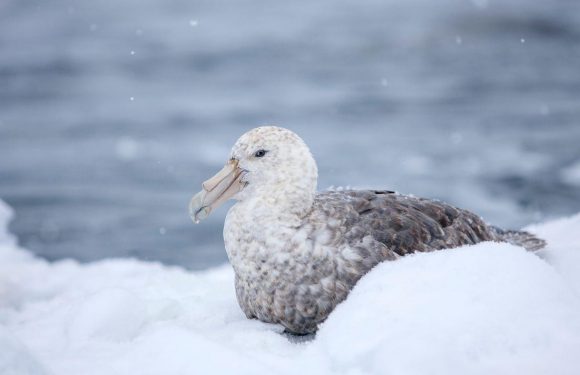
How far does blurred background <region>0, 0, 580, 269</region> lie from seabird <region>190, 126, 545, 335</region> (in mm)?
5075

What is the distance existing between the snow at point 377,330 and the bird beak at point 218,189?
520 millimetres

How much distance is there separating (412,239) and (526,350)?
117cm

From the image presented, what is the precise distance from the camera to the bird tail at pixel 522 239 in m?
4.77

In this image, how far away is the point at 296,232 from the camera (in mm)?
3969

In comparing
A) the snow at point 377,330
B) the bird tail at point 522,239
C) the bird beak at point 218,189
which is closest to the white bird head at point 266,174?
the bird beak at point 218,189

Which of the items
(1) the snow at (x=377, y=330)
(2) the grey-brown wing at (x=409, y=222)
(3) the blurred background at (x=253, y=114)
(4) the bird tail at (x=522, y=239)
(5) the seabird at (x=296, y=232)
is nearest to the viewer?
(1) the snow at (x=377, y=330)

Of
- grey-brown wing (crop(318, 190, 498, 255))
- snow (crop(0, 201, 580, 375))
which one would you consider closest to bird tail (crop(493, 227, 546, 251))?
snow (crop(0, 201, 580, 375))

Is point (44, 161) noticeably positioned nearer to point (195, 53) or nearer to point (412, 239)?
point (195, 53)

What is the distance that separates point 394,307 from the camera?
3352 mm

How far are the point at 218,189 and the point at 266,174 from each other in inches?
9.2

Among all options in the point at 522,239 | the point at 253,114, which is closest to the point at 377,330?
the point at 522,239

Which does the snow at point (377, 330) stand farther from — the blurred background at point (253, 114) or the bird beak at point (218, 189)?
the blurred background at point (253, 114)

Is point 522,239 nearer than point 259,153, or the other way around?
point 259,153

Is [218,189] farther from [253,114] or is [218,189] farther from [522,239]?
[253,114]
